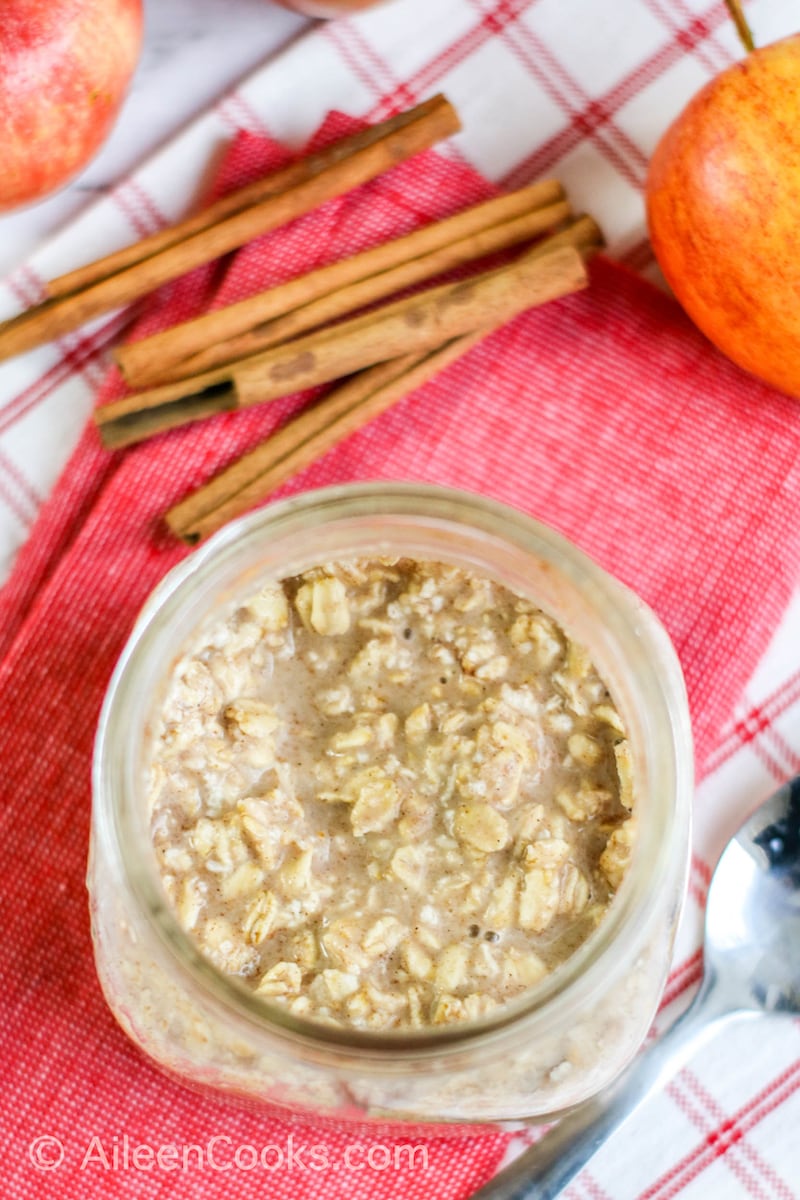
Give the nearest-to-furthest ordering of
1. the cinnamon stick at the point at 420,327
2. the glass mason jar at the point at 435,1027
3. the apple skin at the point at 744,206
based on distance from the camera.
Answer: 1. the glass mason jar at the point at 435,1027
2. the apple skin at the point at 744,206
3. the cinnamon stick at the point at 420,327

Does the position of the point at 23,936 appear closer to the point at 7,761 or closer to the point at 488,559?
the point at 7,761

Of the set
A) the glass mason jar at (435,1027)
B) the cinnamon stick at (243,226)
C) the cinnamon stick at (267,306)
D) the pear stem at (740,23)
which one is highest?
the cinnamon stick at (243,226)

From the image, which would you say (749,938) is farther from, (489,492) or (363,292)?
(363,292)

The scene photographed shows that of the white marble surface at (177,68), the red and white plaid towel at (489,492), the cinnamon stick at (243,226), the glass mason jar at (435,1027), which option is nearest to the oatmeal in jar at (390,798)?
the glass mason jar at (435,1027)

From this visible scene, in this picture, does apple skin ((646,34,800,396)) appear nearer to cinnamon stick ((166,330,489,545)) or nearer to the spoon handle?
cinnamon stick ((166,330,489,545))

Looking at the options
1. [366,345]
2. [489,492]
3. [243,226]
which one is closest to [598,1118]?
[489,492]

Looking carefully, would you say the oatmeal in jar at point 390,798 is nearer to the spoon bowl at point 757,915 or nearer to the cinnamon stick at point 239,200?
the spoon bowl at point 757,915

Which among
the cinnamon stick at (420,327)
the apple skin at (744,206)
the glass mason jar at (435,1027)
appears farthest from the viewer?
the cinnamon stick at (420,327)
